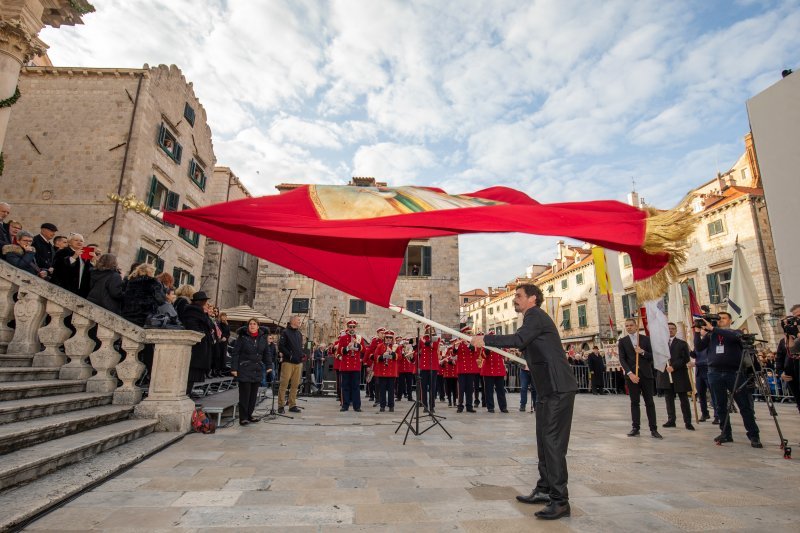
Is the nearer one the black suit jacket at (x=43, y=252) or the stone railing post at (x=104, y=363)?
the stone railing post at (x=104, y=363)

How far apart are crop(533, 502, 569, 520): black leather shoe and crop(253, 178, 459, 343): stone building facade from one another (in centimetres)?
2198

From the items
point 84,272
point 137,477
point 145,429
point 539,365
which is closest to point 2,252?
point 84,272

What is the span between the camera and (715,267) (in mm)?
25953

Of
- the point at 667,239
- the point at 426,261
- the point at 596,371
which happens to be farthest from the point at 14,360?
the point at 426,261

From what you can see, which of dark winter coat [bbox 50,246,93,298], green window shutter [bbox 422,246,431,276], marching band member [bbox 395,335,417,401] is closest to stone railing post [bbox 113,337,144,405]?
dark winter coat [bbox 50,246,93,298]

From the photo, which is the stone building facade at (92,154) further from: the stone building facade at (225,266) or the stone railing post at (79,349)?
the stone railing post at (79,349)

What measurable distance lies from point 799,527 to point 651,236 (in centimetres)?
244

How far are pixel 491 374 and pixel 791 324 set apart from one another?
20.2ft

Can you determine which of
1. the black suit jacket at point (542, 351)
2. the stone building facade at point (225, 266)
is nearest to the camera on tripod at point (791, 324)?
the black suit jacket at point (542, 351)

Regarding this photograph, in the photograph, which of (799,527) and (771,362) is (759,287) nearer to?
(771,362)

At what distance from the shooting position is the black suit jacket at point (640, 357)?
7812mm

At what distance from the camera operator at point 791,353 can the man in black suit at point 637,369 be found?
6.29 feet

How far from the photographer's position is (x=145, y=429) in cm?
572

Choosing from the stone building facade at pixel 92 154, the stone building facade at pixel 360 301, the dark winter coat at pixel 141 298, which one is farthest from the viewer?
the stone building facade at pixel 360 301
